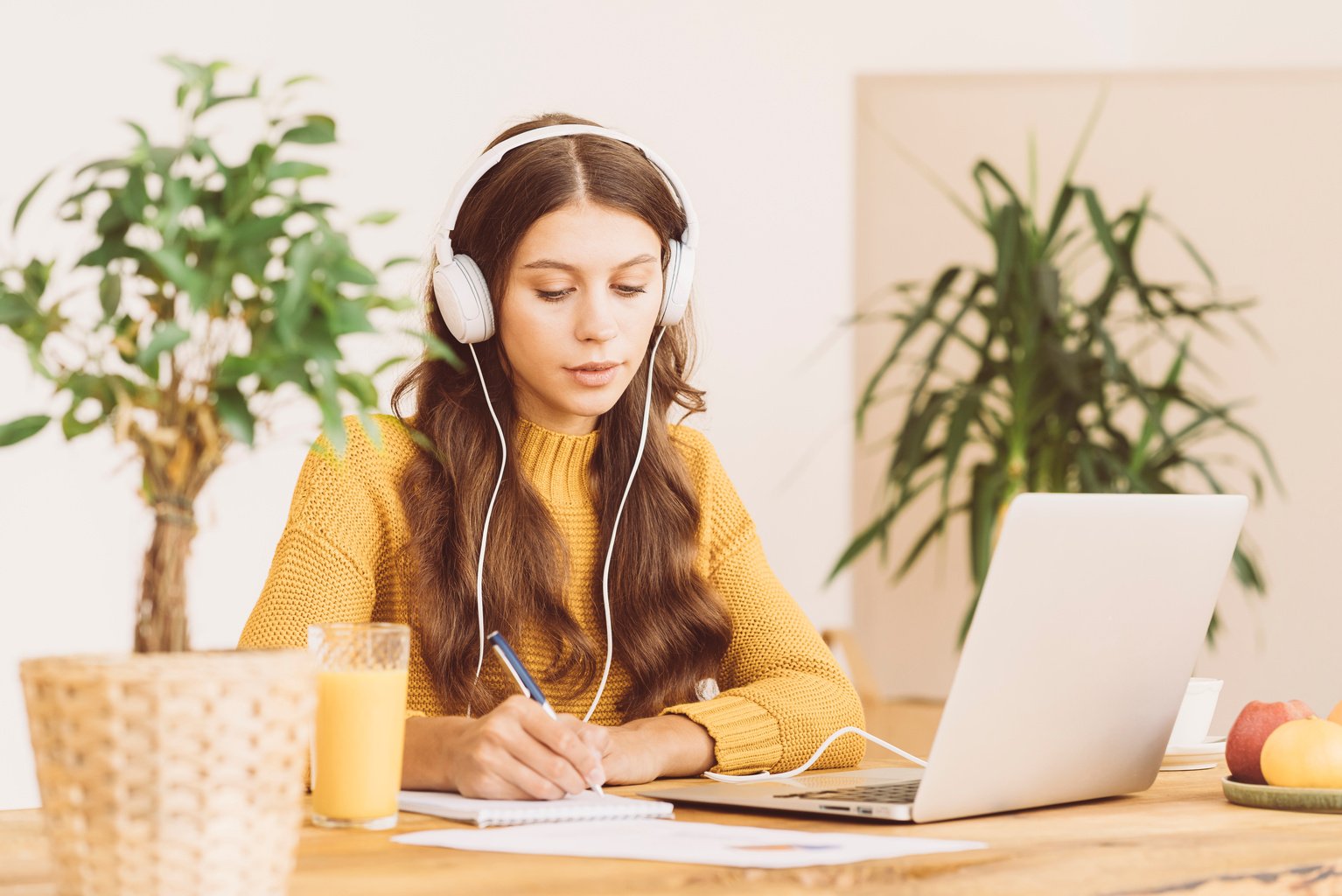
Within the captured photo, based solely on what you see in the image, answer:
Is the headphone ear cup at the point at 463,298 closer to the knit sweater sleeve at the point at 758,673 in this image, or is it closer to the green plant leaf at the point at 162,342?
the knit sweater sleeve at the point at 758,673

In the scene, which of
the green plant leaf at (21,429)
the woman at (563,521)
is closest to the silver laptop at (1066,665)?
the woman at (563,521)

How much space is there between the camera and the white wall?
9.78 feet

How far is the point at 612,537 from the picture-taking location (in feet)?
5.74

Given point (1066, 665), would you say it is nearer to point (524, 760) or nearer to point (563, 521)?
point (524, 760)

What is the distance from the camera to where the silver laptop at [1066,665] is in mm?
1090

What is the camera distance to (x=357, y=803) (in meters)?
1.04

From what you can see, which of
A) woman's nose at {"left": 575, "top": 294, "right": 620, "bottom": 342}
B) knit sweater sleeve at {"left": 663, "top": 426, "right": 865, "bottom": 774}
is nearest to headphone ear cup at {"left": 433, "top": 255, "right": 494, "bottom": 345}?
woman's nose at {"left": 575, "top": 294, "right": 620, "bottom": 342}

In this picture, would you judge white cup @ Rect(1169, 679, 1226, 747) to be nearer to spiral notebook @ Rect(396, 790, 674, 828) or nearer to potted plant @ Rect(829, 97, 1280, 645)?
spiral notebook @ Rect(396, 790, 674, 828)

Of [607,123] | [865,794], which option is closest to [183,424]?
[865,794]

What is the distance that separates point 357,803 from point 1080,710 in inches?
21.7

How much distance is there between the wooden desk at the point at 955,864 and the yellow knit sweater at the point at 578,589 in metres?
0.34

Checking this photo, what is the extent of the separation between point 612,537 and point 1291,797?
787 millimetres

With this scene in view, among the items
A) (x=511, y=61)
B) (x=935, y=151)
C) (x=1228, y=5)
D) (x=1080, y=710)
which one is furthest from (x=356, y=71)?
(x=1080, y=710)

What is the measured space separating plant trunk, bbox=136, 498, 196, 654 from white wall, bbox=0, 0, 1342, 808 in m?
2.13
